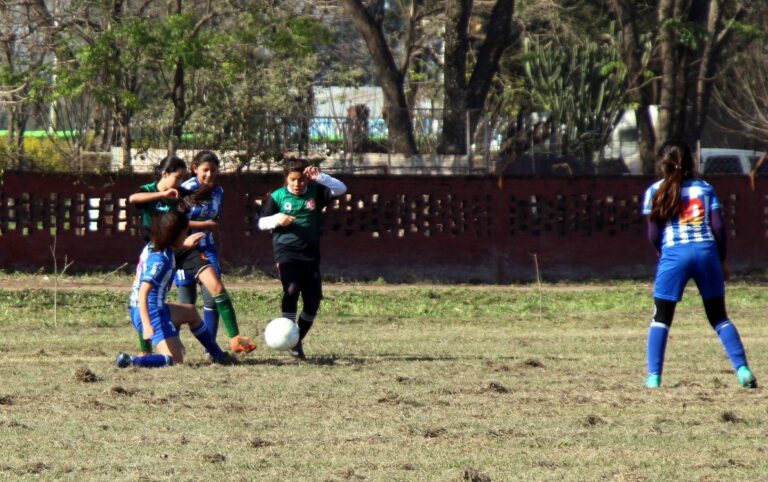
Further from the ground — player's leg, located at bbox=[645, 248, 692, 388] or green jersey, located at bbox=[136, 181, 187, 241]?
green jersey, located at bbox=[136, 181, 187, 241]

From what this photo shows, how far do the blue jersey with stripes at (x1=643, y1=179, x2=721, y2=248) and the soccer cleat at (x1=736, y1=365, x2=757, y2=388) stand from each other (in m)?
0.95

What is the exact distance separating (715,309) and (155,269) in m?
4.06

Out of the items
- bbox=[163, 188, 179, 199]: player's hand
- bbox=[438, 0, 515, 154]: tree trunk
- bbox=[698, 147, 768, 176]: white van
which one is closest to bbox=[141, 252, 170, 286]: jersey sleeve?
bbox=[163, 188, 179, 199]: player's hand

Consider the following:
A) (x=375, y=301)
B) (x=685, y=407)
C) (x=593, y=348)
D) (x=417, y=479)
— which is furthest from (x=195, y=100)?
(x=417, y=479)

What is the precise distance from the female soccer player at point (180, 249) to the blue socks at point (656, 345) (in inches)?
123

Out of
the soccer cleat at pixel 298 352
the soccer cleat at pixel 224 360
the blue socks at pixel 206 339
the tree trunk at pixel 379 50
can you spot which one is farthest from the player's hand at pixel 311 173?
the tree trunk at pixel 379 50

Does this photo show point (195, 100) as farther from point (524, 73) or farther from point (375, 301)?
point (524, 73)

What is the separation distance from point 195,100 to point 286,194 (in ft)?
43.0

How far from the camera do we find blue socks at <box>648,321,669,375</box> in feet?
30.2

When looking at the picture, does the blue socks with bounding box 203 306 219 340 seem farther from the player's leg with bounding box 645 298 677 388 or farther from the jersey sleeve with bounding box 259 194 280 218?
the player's leg with bounding box 645 298 677 388

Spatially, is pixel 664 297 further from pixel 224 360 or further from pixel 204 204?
pixel 204 204

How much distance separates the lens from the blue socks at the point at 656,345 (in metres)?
9.22

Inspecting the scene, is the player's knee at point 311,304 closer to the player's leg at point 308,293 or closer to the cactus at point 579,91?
the player's leg at point 308,293

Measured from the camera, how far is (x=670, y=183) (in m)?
9.08
